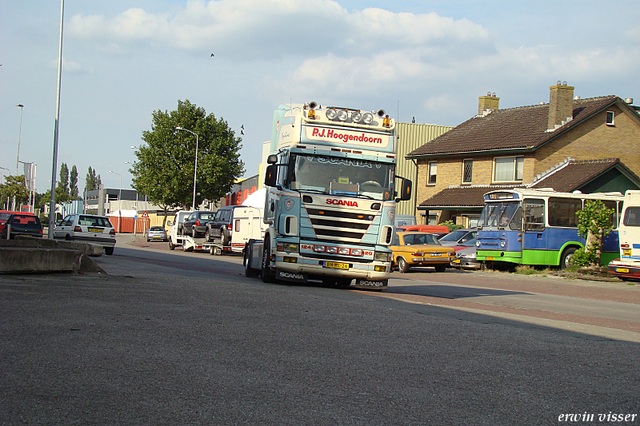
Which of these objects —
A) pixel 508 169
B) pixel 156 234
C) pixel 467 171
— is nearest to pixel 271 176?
pixel 508 169

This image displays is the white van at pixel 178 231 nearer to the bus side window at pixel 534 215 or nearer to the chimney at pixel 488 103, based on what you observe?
the bus side window at pixel 534 215

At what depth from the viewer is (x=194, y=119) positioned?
2426 inches

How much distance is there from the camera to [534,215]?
2478cm

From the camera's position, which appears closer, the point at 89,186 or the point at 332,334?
the point at 332,334

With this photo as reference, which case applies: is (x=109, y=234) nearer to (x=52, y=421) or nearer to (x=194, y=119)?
(x=52, y=421)

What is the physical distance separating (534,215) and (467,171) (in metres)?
16.3

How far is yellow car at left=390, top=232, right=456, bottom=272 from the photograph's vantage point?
24266 millimetres

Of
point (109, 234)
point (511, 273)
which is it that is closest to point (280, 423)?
point (511, 273)

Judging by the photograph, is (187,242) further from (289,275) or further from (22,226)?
(289,275)

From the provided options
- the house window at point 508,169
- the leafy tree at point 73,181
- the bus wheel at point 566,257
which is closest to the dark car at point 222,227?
the bus wheel at point 566,257

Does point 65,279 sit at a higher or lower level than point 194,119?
lower

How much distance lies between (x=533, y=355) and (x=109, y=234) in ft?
77.9

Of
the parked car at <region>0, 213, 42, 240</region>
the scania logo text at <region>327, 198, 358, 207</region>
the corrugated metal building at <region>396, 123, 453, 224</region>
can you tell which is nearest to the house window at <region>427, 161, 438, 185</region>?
the corrugated metal building at <region>396, 123, 453, 224</region>

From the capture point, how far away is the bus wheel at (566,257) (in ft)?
82.2
